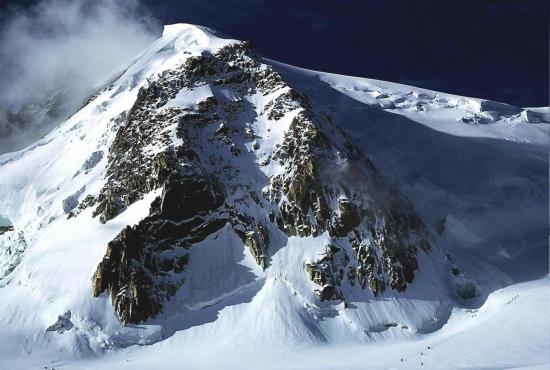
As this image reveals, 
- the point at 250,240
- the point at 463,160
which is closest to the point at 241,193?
the point at 250,240

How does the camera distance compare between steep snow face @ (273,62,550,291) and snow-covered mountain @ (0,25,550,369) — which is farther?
steep snow face @ (273,62,550,291)

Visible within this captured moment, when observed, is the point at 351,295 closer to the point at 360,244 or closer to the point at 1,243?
the point at 360,244

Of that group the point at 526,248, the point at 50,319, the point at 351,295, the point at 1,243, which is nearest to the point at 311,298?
the point at 351,295

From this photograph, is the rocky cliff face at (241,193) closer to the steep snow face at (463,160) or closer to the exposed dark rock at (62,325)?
the exposed dark rock at (62,325)

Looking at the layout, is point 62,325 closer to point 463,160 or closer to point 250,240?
point 250,240

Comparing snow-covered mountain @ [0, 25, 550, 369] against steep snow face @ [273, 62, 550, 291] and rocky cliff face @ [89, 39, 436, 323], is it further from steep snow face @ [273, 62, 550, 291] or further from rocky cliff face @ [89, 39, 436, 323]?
steep snow face @ [273, 62, 550, 291]

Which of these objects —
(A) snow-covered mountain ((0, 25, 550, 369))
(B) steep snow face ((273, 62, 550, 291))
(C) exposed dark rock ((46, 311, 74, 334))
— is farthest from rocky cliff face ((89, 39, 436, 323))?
(B) steep snow face ((273, 62, 550, 291))
